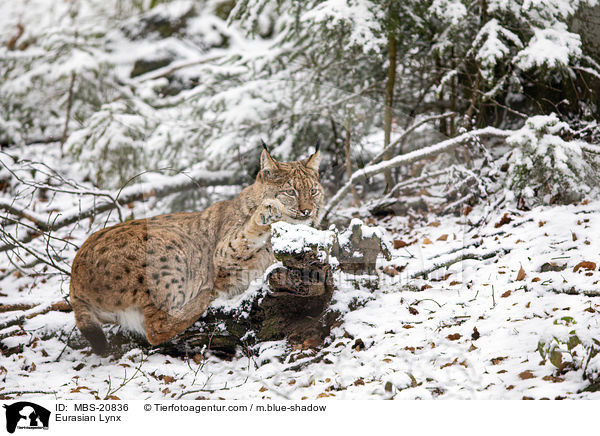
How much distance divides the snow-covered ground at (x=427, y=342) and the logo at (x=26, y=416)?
0.73 feet

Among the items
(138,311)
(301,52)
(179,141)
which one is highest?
(301,52)

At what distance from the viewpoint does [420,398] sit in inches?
126

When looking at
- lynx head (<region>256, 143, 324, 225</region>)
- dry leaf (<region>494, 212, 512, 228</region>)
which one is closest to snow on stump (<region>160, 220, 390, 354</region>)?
lynx head (<region>256, 143, 324, 225</region>)

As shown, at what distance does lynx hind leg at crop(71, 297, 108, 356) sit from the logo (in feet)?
2.60

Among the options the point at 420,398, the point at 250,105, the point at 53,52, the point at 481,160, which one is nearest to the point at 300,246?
the point at 420,398

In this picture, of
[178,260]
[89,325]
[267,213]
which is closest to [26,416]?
[89,325]

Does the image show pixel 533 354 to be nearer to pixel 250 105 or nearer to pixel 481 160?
pixel 481 160

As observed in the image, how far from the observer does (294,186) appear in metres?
4.45

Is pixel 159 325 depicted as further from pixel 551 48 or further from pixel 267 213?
pixel 551 48

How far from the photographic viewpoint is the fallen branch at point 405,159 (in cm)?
557

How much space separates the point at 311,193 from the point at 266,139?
5.13 feet

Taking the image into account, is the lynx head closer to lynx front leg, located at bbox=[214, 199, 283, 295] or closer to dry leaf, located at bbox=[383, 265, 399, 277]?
lynx front leg, located at bbox=[214, 199, 283, 295]

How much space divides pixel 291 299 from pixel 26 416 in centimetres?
211

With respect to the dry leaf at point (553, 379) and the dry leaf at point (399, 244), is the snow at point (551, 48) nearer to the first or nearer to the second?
the dry leaf at point (399, 244)
